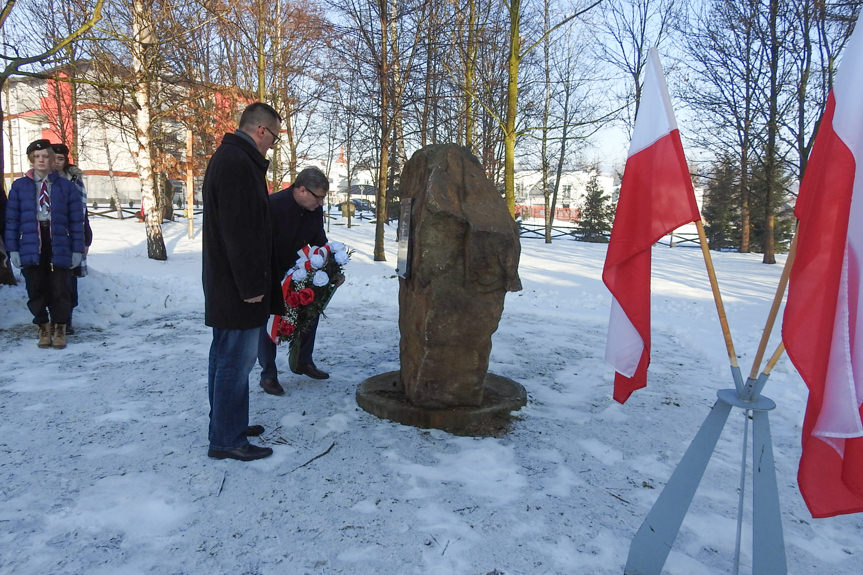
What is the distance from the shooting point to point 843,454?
1871 millimetres

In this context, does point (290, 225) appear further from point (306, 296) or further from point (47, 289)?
point (47, 289)

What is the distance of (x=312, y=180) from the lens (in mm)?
4453

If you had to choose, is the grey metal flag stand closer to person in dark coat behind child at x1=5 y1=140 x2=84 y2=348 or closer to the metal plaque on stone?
the metal plaque on stone

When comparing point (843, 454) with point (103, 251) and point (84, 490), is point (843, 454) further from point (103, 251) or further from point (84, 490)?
point (103, 251)

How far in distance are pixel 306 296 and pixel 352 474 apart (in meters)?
1.74

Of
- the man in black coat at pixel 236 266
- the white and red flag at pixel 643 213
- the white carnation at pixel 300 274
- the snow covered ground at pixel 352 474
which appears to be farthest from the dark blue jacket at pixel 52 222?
the white and red flag at pixel 643 213

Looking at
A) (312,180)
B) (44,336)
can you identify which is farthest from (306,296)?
(44,336)

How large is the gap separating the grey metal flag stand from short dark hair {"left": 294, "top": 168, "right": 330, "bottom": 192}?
121 inches

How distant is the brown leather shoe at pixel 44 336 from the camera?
230 inches

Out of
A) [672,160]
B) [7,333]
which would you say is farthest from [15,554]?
[7,333]

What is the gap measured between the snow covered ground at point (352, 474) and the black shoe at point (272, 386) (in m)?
0.09

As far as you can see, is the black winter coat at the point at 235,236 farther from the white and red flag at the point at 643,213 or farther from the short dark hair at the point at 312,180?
the white and red flag at the point at 643,213

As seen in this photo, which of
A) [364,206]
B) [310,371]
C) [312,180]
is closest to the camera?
[312,180]

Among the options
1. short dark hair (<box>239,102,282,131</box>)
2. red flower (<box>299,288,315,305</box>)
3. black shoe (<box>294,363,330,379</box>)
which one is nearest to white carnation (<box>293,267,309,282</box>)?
red flower (<box>299,288,315,305</box>)
